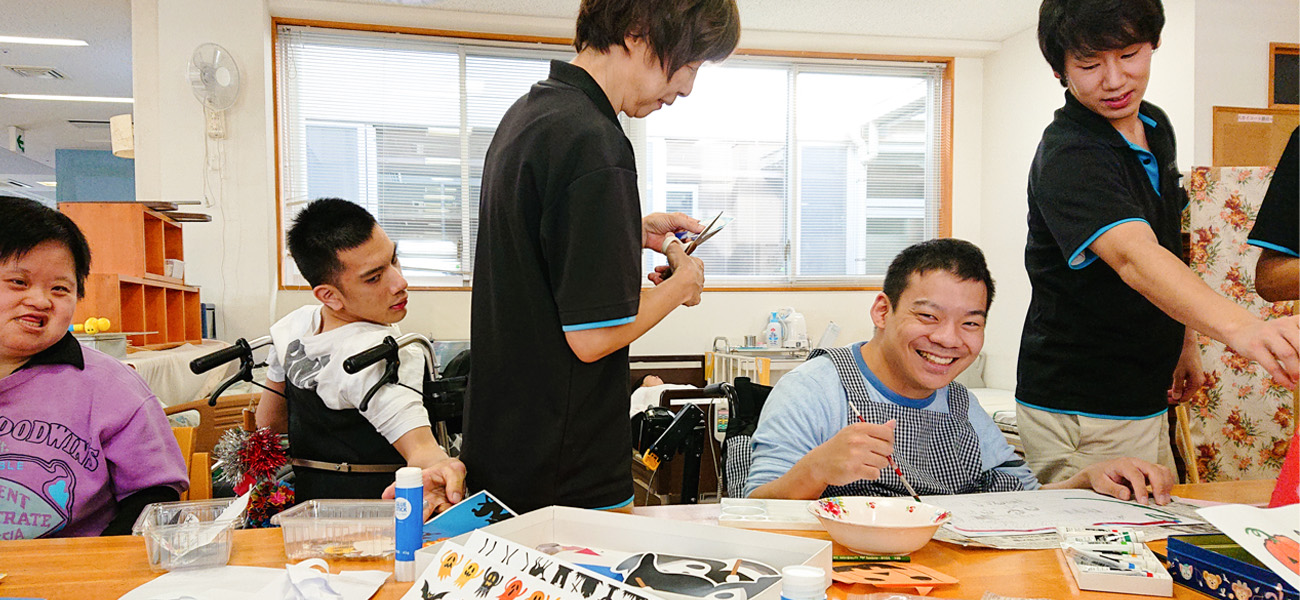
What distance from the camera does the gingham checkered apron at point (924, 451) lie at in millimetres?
1422

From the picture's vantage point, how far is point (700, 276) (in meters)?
1.23

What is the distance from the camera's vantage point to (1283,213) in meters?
1.16

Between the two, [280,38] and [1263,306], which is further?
[280,38]

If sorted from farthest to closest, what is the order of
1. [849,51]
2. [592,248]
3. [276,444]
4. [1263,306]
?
1. [849,51]
2. [1263,306]
3. [276,444]
4. [592,248]

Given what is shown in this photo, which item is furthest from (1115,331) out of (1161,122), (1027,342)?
(1161,122)

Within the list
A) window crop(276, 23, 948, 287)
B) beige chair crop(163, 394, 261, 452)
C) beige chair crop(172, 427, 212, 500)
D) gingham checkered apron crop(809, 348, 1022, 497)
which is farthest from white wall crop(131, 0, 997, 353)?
gingham checkered apron crop(809, 348, 1022, 497)

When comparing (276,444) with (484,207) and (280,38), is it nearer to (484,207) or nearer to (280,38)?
(484,207)

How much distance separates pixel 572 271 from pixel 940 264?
79cm

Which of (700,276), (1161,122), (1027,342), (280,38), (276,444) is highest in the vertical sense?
(280,38)

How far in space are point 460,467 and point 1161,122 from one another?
147 centimetres

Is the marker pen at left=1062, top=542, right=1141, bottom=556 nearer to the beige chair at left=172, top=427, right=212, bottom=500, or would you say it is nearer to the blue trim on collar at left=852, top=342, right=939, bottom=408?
the blue trim on collar at left=852, top=342, right=939, bottom=408

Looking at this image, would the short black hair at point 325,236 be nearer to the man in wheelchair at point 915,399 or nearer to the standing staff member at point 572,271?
the standing staff member at point 572,271

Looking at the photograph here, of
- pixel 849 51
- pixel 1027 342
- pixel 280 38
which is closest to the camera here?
pixel 1027 342

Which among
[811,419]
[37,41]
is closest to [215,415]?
[811,419]
